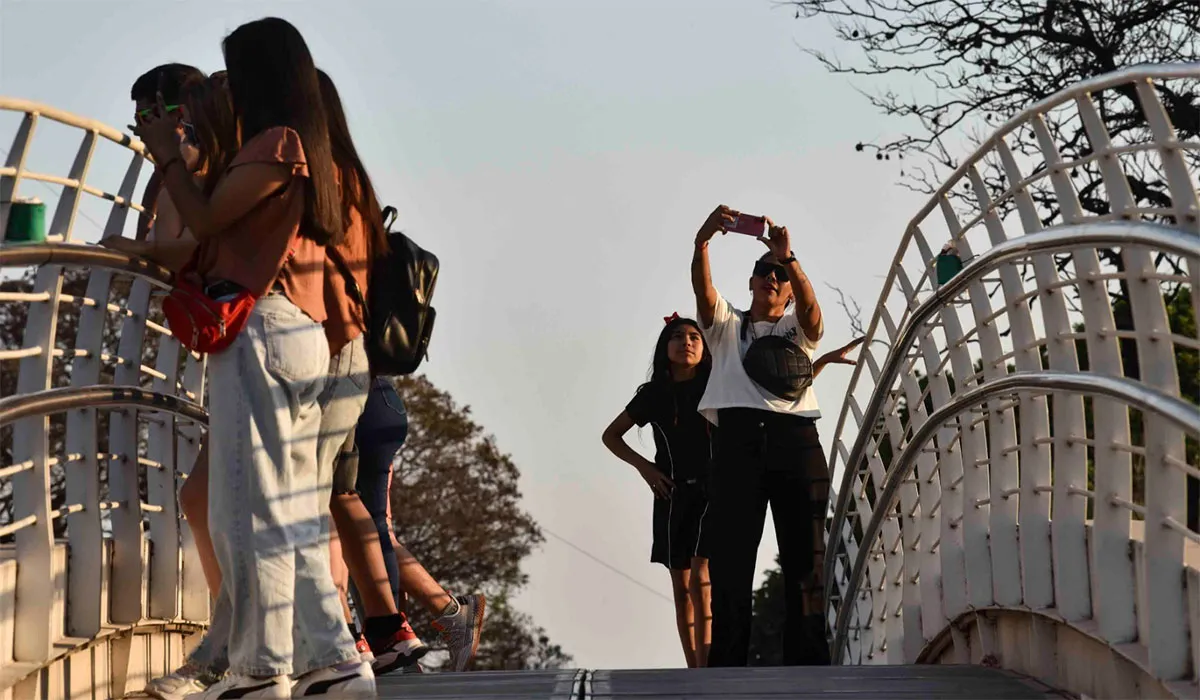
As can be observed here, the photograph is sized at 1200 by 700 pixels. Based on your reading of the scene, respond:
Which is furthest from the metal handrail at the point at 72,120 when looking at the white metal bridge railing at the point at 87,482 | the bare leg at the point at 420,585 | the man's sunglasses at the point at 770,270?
the man's sunglasses at the point at 770,270

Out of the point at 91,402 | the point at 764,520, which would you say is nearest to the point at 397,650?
the point at 91,402

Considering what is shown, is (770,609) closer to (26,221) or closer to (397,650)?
(397,650)

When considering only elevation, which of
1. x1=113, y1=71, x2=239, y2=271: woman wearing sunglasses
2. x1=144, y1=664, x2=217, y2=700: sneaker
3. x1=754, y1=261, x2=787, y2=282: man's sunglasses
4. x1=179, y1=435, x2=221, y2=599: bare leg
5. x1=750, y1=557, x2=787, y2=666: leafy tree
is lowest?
x1=144, y1=664, x2=217, y2=700: sneaker

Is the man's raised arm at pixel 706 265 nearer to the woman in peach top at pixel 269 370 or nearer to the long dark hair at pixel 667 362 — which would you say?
the long dark hair at pixel 667 362

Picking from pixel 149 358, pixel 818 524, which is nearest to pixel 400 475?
pixel 149 358

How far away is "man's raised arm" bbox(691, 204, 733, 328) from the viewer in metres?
7.43

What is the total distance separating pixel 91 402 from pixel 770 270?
9.60 feet

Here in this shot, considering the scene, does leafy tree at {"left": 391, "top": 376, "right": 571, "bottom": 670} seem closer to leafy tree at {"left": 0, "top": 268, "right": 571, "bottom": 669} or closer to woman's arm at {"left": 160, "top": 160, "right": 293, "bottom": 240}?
leafy tree at {"left": 0, "top": 268, "right": 571, "bottom": 669}

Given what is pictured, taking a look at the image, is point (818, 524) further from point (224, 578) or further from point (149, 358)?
point (149, 358)

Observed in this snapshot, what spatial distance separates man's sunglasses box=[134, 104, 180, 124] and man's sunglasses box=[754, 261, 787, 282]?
2933 mm

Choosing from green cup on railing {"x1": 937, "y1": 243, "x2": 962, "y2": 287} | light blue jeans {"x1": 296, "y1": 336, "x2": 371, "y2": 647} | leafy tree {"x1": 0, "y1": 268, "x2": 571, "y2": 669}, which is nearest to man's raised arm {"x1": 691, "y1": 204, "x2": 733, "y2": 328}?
green cup on railing {"x1": 937, "y1": 243, "x2": 962, "y2": 287}

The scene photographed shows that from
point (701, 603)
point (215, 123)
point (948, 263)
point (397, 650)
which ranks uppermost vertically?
point (948, 263)

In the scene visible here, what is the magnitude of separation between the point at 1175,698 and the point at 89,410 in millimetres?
3277

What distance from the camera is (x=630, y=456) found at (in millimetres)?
9094
